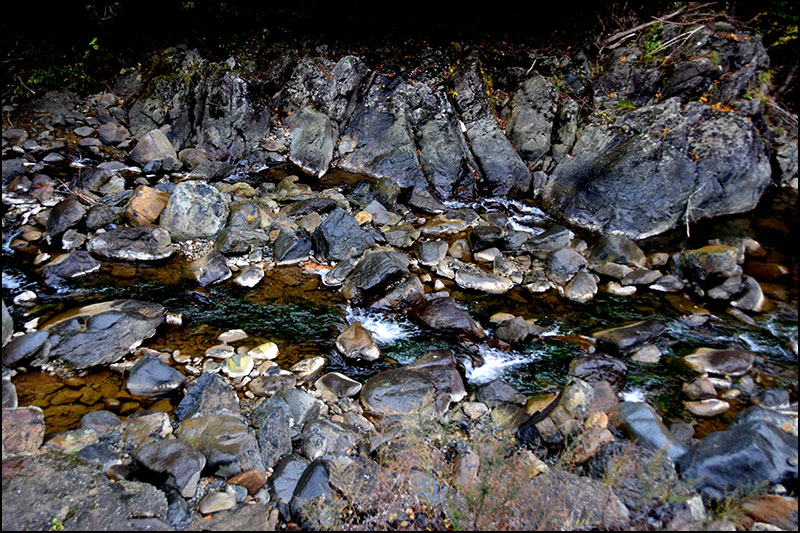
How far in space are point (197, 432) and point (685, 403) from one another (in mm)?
5140

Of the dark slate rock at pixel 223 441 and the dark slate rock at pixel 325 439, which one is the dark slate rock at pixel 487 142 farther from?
the dark slate rock at pixel 223 441

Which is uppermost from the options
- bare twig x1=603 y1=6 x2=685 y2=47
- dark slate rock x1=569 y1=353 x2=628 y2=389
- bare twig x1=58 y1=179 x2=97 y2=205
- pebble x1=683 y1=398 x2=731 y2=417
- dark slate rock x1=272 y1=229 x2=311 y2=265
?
bare twig x1=603 y1=6 x2=685 y2=47

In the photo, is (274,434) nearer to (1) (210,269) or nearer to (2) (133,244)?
(1) (210,269)

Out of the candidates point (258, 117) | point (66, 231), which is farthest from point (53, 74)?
point (66, 231)

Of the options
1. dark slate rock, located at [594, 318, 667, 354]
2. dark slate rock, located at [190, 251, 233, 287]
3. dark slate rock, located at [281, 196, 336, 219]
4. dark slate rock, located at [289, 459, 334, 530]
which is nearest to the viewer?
dark slate rock, located at [289, 459, 334, 530]

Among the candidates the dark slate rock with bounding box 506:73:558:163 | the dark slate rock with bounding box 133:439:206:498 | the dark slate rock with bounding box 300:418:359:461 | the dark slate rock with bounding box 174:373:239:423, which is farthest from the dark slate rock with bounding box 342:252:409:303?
the dark slate rock with bounding box 506:73:558:163

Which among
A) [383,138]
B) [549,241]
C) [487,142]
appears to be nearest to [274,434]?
[549,241]

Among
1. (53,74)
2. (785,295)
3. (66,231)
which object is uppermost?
(53,74)

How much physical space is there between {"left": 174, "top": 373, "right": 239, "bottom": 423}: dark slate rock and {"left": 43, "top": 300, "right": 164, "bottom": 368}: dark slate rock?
113 centimetres

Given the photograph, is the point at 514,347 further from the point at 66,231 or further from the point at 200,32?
the point at 200,32

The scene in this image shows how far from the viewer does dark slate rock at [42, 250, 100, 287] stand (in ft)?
19.1

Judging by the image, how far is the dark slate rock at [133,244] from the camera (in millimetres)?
6398

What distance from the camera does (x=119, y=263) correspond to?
637cm

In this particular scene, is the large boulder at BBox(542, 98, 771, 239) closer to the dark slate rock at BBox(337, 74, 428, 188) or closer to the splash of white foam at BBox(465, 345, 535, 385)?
the dark slate rock at BBox(337, 74, 428, 188)
